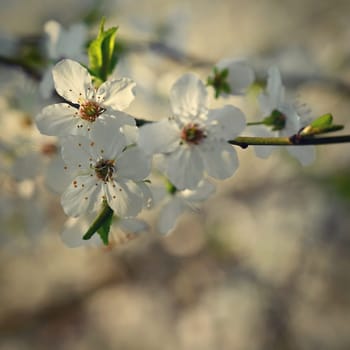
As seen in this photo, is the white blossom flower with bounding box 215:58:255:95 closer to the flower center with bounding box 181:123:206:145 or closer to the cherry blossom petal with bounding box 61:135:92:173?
the flower center with bounding box 181:123:206:145

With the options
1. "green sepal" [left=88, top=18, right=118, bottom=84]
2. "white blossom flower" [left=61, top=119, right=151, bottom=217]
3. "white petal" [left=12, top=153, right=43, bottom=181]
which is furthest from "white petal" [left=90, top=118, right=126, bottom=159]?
"white petal" [left=12, top=153, right=43, bottom=181]

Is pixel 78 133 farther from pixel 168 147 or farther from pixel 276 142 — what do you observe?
pixel 276 142

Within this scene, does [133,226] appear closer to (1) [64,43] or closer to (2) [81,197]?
(2) [81,197]

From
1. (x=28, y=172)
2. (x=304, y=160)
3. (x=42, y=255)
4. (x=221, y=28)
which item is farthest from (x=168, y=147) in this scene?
(x=221, y=28)

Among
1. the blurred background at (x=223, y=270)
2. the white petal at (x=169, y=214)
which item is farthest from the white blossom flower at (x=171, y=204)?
the blurred background at (x=223, y=270)

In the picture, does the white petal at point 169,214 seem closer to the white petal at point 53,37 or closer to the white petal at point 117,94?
the white petal at point 117,94

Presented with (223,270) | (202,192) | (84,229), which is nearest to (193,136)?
(202,192)

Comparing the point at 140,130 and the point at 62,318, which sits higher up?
the point at 140,130
